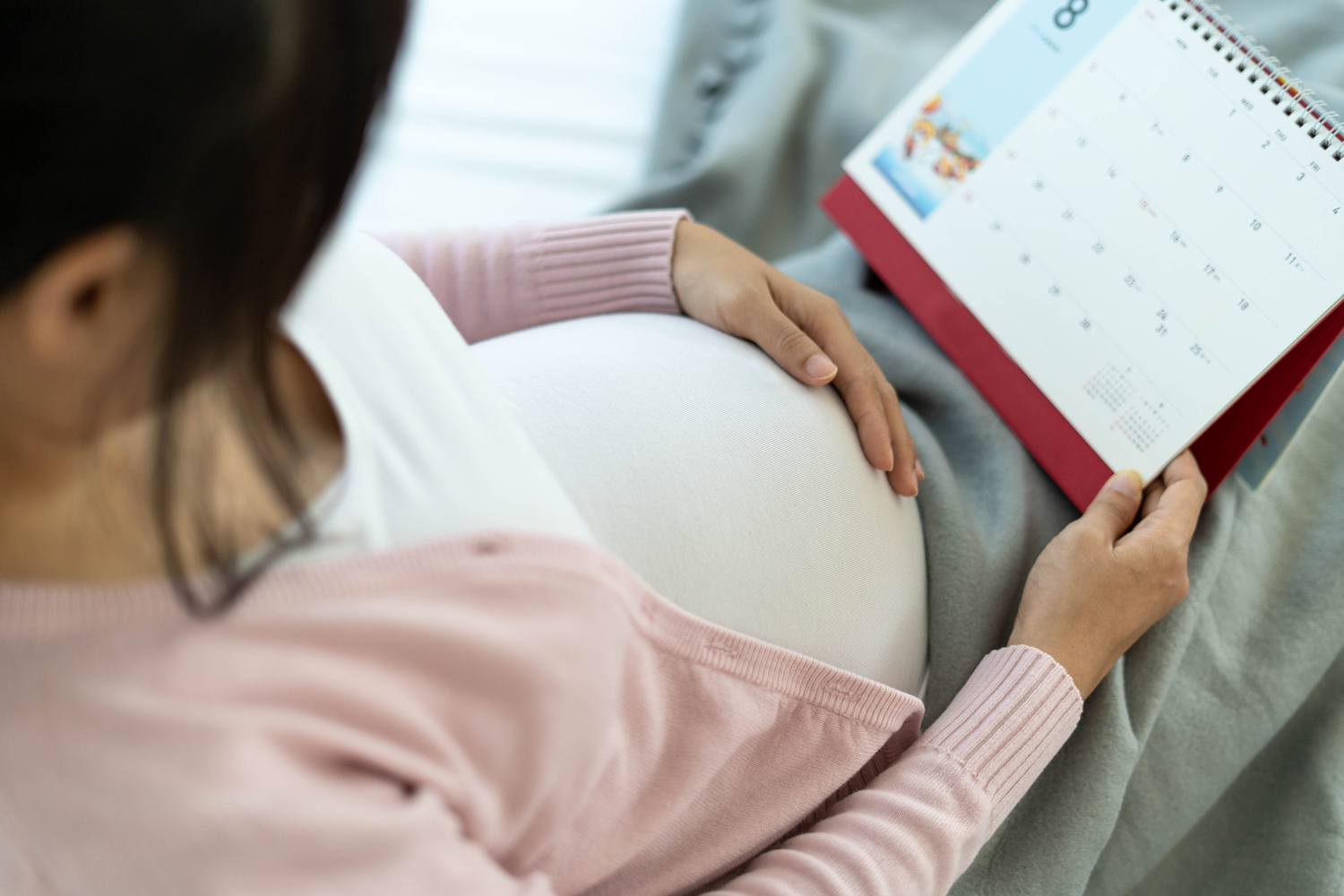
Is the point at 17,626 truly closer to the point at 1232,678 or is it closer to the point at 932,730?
the point at 932,730

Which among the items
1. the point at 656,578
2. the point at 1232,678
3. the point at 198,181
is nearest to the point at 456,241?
the point at 656,578

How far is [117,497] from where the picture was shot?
14.1 inches

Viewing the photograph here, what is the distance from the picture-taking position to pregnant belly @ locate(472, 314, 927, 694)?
50cm

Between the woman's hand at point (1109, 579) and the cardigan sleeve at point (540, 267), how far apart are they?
0.31 meters

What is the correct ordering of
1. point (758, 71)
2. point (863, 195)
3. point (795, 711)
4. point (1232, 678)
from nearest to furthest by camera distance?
point (795, 711) < point (1232, 678) < point (863, 195) < point (758, 71)

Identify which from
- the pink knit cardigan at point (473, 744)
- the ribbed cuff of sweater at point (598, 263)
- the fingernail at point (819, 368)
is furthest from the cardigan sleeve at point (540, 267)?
the pink knit cardigan at point (473, 744)

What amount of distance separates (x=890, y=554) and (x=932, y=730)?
100 millimetres

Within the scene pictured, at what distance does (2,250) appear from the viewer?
25cm

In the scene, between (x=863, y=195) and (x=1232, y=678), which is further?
(x=863, y=195)

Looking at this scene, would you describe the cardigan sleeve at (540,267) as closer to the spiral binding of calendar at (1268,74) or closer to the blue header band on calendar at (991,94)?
the blue header band on calendar at (991,94)

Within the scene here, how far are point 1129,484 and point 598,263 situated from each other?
38 centimetres

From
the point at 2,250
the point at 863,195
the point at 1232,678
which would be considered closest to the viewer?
the point at 2,250

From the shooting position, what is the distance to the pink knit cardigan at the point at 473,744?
1.10 feet

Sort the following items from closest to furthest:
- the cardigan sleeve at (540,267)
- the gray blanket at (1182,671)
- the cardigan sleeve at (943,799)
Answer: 1. the cardigan sleeve at (943,799)
2. the gray blanket at (1182,671)
3. the cardigan sleeve at (540,267)
